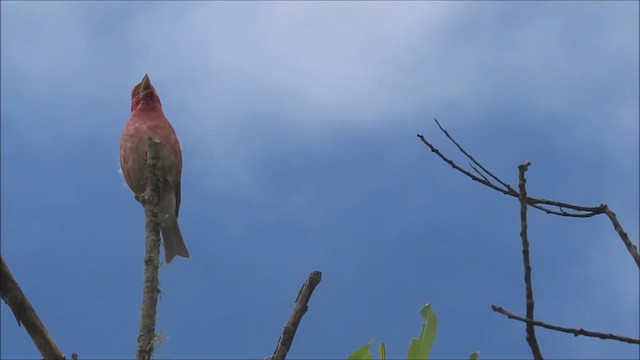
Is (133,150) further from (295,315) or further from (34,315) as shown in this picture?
(34,315)

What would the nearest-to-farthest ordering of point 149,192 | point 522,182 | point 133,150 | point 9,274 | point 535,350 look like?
point 535,350 < point 522,182 < point 9,274 < point 149,192 < point 133,150

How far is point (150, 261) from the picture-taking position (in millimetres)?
2857

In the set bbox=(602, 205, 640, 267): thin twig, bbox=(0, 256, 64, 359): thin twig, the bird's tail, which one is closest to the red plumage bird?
the bird's tail

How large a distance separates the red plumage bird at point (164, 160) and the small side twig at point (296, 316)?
2.24 m

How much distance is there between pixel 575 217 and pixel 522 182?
2.32ft

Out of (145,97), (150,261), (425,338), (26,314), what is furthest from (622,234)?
(145,97)

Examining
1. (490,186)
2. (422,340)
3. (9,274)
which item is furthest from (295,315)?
(422,340)

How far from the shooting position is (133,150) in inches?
193

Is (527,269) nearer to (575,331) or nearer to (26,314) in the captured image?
(575,331)

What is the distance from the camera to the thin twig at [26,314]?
74.3 inches

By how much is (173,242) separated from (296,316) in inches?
104

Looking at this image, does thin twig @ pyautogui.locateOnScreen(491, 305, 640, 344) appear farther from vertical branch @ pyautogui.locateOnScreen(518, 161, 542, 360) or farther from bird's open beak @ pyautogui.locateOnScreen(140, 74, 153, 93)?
bird's open beak @ pyautogui.locateOnScreen(140, 74, 153, 93)

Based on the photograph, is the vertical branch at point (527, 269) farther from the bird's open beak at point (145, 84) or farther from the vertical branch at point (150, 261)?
the bird's open beak at point (145, 84)

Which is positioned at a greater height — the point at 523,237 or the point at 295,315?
the point at 295,315
